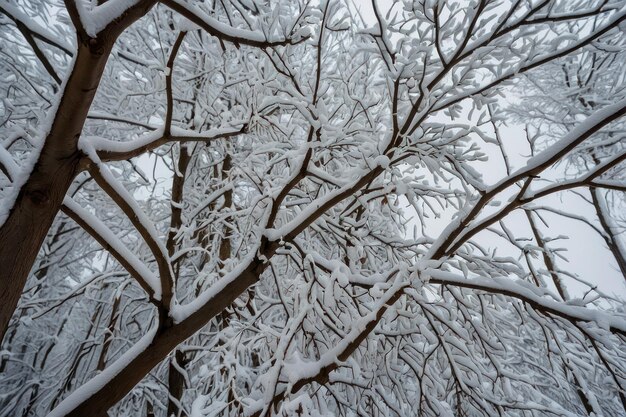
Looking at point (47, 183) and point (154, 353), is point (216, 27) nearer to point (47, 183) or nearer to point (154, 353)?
point (47, 183)

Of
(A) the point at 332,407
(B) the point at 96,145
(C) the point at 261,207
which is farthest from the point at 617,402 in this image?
(B) the point at 96,145

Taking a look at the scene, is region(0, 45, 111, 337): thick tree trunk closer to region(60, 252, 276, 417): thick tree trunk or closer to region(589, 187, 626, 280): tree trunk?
region(60, 252, 276, 417): thick tree trunk

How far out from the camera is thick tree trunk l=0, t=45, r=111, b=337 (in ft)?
4.41

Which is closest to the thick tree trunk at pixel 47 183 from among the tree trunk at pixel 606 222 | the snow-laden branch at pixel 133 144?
the snow-laden branch at pixel 133 144

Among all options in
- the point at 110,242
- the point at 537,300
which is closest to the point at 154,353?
the point at 110,242

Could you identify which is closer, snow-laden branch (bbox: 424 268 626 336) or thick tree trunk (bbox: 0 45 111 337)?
thick tree trunk (bbox: 0 45 111 337)

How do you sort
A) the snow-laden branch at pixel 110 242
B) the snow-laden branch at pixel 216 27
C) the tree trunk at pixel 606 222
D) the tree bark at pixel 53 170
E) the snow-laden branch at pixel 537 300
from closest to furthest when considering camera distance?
the tree bark at pixel 53 170 < the snow-laden branch at pixel 216 27 < the snow-laden branch at pixel 537 300 < the snow-laden branch at pixel 110 242 < the tree trunk at pixel 606 222

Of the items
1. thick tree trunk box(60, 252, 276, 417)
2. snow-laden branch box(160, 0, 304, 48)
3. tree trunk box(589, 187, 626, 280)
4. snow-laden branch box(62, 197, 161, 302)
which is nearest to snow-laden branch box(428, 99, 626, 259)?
thick tree trunk box(60, 252, 276, 417)

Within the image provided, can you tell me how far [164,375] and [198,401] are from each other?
4.40 m

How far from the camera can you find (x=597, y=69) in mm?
4023

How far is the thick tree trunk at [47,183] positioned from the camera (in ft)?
4.41

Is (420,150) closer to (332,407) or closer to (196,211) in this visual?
(196,211)

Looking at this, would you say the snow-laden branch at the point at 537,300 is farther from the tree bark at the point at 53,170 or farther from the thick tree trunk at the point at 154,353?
the tree bark at the point at 53,170

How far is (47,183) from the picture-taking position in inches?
57.2
